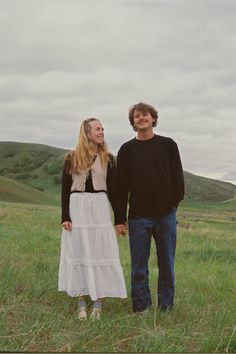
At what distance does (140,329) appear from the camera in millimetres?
5781

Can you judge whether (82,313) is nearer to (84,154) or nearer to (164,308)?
(164,308)

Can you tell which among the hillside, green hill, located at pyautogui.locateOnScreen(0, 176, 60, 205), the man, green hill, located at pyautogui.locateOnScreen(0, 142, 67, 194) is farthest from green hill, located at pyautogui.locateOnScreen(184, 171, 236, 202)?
the man

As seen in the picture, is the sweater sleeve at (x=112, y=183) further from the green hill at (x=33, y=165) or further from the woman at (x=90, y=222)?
the green hill at (x=33, y=165)

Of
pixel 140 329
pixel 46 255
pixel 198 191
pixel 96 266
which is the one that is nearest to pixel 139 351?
pixel 140 329

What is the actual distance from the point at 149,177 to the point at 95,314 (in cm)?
172

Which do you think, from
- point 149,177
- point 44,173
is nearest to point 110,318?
point 149,177

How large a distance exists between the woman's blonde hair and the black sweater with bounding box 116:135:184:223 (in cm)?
22

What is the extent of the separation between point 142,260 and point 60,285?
1.05 meters

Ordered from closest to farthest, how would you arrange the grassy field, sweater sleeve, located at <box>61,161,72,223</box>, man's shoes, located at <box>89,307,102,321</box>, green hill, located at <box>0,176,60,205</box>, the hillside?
the grassy field, man's shoes, located at <box>89,307,102,321</box>, sweater sleeve, located at <box>61,161,72,223</box>, green hill, located at <box>0,176,60,205</box>, the hillside

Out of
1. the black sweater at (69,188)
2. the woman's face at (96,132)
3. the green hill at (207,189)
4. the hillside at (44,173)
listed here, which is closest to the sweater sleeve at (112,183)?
the black sweater at (69,188)

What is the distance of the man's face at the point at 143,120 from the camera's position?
6.65 meters

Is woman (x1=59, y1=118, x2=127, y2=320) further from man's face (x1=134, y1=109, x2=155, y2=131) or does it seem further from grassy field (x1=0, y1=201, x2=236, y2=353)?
man's face (x1=134, y1=109, x2=155, y2=131)

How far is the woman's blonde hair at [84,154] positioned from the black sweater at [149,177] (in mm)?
218

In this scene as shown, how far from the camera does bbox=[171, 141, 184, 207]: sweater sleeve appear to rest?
22.2ft
